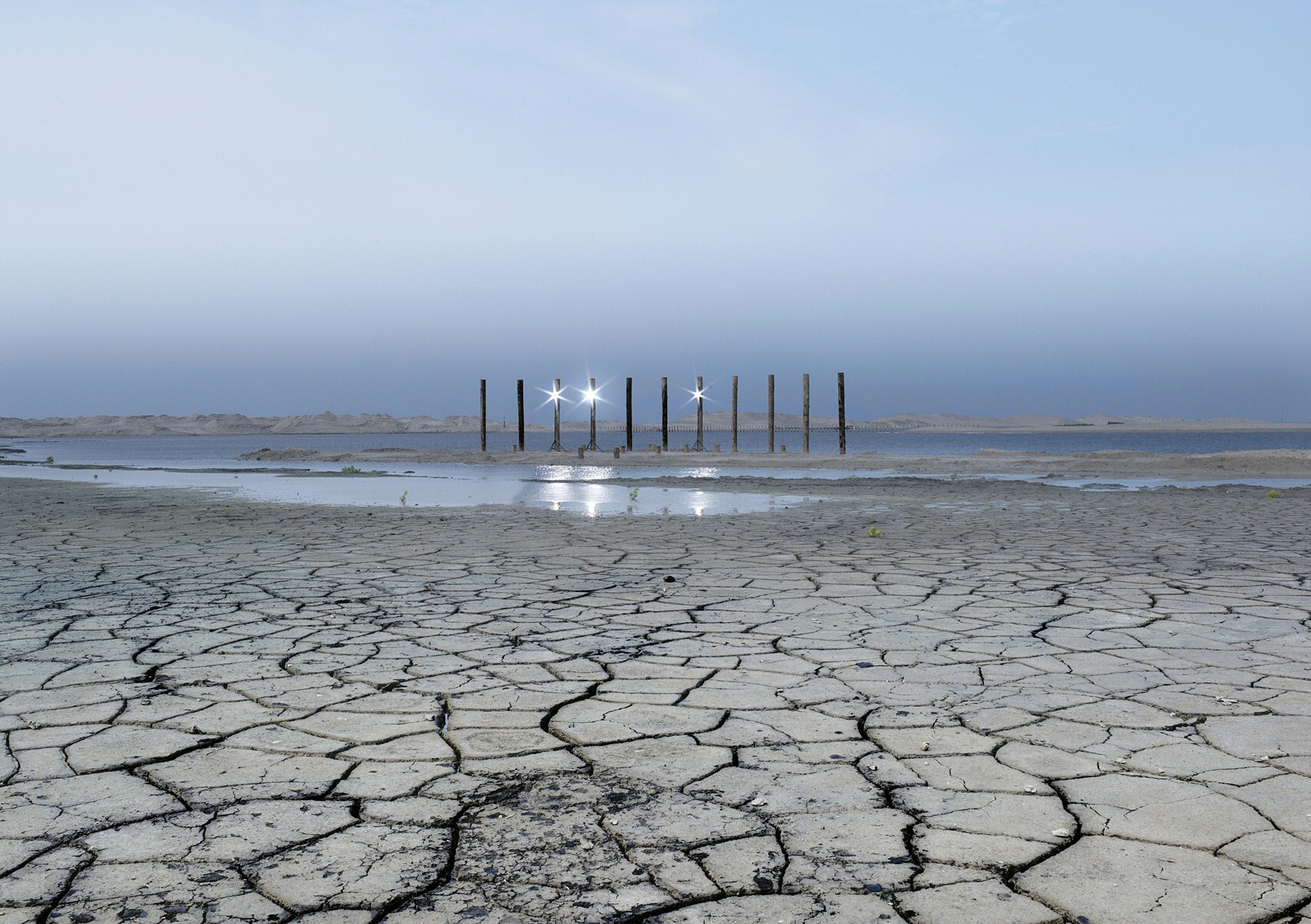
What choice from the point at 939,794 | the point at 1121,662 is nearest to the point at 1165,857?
the point at 939,794

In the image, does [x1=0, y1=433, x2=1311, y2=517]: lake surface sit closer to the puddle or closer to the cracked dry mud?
the puddle

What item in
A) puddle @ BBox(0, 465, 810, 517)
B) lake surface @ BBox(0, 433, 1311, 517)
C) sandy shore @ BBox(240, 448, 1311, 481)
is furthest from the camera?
sandy shore @ BBox(240, 448, 1311, 481)

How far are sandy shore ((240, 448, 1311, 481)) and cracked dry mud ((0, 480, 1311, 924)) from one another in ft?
48.2

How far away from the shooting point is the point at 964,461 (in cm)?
2420

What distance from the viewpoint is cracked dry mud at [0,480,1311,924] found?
6.28 ft

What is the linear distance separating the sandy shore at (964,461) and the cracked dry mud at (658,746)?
14703 mm

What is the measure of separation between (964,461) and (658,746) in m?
22.7

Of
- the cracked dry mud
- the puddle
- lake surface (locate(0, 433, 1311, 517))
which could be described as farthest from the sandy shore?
the cracked dry mud

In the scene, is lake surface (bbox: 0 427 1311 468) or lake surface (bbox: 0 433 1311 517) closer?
lake surface (bbox: 0 433 1311 517)

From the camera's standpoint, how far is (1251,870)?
6.45 feet

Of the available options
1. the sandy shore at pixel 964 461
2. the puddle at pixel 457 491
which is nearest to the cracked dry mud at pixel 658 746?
the puddle at pixel 457 491

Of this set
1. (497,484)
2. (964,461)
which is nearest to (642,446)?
(964,461)

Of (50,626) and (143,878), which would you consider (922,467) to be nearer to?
(50,626)

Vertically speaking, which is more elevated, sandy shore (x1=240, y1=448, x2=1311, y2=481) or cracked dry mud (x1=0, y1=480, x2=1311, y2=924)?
cracked dry mud (x1=0, y1=480, x2=1311, y2=924)
